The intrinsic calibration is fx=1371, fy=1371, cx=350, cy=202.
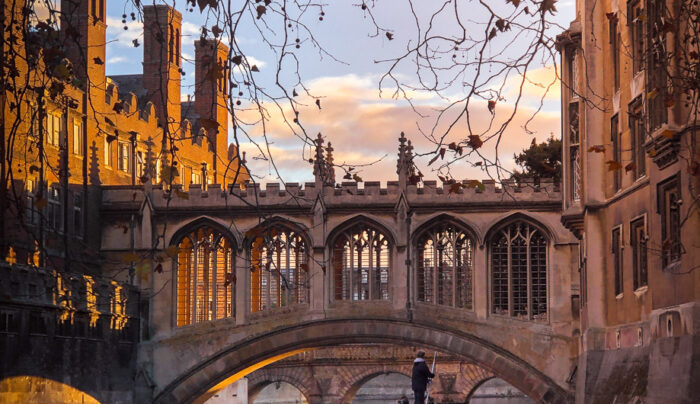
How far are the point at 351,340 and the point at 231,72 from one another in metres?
28.3

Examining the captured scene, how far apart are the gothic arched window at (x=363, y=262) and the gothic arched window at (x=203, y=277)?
117 inches

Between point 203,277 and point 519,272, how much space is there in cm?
849

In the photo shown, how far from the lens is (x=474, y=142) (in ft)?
27.4

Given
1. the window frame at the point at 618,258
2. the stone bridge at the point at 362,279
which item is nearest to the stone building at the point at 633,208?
the window frame at the point at 618,258

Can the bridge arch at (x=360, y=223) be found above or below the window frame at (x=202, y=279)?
above

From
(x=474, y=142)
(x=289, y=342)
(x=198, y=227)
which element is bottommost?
(x=289, y=342)

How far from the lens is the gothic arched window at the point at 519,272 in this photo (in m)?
35.4

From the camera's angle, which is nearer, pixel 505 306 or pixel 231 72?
pixel 231 72

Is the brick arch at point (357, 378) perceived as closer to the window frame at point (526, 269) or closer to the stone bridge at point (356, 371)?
the stone bridge at point (356, 371)

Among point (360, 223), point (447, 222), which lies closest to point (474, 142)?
point (447, 222)

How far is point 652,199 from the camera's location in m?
18.3

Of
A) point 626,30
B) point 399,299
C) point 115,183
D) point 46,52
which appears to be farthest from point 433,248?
point 46,52

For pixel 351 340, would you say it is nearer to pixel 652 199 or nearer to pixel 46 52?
pixel 652 199

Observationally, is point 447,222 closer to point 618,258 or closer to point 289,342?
point 289,342
